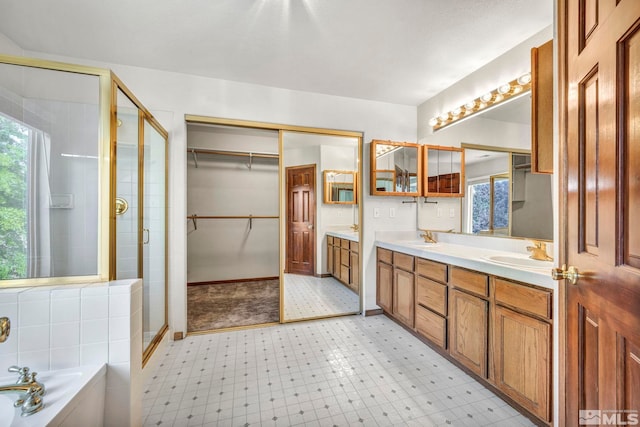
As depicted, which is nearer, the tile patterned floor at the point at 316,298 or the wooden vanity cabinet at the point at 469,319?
the wooden vanity cabinet at the point at 469,319

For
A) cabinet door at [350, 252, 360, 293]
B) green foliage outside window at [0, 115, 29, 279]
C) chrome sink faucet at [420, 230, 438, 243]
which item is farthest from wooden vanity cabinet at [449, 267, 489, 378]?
green foliage outside window at [0, 115, 29, 279]

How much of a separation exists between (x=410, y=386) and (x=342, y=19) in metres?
2.50

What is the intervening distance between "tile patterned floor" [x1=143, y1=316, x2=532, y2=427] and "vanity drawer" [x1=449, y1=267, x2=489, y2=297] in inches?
25.3

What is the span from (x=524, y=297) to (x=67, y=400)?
2130mm

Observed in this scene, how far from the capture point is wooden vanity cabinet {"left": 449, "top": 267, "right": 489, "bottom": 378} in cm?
169

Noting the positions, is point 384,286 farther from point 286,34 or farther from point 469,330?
point 286,34

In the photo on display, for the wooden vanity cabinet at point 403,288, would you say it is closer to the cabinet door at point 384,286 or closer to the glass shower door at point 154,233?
the cabinet door at point 384,286

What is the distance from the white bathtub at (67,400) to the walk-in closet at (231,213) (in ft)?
8.29

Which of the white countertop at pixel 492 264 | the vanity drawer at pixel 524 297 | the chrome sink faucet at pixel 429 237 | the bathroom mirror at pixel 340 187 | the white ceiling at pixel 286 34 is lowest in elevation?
the vanity drawer at pixel 524 297

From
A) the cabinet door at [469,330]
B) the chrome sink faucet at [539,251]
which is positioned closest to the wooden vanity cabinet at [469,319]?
the cabinet door at [469,330]

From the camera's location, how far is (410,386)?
5.69 ft

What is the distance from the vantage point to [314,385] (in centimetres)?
174

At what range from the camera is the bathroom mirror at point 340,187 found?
4.35m

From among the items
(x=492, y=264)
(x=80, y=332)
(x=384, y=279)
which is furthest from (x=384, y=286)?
(x=80, y=332)
